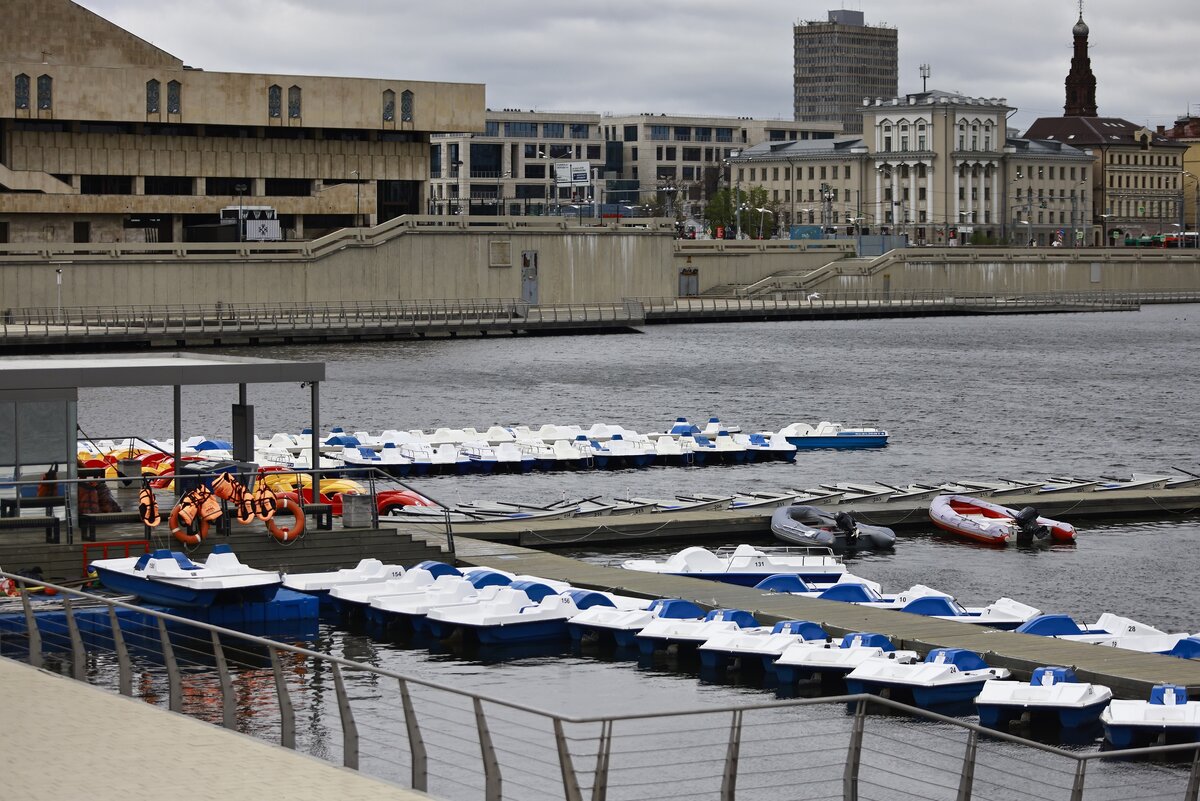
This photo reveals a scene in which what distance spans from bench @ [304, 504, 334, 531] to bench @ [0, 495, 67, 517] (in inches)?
165

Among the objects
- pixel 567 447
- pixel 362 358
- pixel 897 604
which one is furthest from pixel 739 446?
pixel 362 358

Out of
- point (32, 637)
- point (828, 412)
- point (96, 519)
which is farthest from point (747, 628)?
point (828, 412)

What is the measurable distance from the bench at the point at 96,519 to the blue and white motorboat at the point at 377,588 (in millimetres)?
3066

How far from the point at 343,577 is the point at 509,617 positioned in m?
3.33

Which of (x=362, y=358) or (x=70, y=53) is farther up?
(x=70, y=53)

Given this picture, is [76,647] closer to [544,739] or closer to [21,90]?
[544,739]

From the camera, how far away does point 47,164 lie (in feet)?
393

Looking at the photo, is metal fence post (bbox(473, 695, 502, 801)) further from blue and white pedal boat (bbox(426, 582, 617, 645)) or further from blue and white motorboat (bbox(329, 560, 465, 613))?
blue and white motorboat (bbox(329, 560, 465, 613))

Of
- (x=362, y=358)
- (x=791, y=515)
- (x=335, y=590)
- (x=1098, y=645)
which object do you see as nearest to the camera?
(x=1098, y=645)

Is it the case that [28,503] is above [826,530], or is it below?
above

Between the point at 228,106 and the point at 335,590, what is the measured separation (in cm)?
9986

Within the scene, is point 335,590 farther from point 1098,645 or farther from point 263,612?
point 1098,645

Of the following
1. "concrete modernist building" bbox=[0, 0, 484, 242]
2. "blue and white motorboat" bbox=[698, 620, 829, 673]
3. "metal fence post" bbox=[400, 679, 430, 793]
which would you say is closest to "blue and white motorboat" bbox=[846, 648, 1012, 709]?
"blue and white motorboat" bbox=[698, 620, 829, 673]

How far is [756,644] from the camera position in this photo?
25328 millimetres
